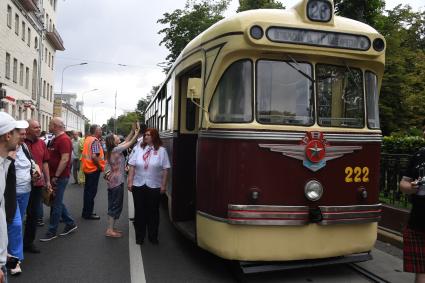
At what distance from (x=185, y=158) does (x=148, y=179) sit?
63cm

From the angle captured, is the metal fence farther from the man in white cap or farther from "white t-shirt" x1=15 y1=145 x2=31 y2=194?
the man in white cap

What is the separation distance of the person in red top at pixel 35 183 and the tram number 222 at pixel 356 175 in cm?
397

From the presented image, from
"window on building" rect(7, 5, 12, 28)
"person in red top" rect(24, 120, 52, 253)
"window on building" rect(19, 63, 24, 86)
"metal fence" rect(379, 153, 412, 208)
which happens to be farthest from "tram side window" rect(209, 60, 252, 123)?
"window on building" rect(19, 63, 24, 86)

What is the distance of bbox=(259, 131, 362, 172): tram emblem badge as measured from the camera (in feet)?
17.5

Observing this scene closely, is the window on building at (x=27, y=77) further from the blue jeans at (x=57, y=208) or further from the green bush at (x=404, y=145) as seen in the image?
the blue jeans at (x=57, y=208)

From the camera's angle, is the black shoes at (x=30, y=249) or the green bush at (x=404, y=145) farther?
the green bush at (x=404, y=145)

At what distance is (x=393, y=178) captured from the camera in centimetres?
862

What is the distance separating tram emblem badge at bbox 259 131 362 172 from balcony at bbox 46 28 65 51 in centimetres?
4984

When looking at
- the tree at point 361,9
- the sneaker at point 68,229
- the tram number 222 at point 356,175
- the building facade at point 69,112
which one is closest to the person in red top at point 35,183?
the sneaker at point 68,229

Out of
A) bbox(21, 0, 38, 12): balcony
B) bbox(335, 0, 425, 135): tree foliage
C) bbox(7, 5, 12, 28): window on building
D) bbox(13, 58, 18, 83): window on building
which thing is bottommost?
bbox(335, 0, 425, 135): tree foliage

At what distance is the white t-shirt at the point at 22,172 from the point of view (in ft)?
19.7

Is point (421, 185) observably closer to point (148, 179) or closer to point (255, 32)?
point (255, 32)

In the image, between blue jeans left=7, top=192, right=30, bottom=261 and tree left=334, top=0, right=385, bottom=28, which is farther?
tree left=334, top=0, right=385, bottom=28

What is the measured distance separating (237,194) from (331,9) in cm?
239
